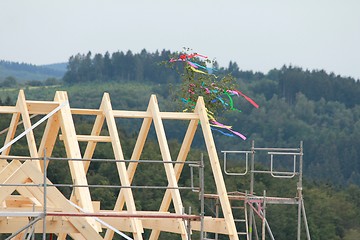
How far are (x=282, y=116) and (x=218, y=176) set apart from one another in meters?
106

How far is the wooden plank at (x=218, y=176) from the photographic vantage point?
77.8ft

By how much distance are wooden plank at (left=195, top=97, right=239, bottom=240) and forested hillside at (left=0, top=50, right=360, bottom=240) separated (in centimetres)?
3778

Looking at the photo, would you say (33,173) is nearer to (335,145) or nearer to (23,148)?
(23,148)

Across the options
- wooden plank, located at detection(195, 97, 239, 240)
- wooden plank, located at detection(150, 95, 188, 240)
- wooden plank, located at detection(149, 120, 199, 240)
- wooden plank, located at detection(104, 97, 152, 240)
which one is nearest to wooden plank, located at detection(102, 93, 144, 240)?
wooden plank, located at detection(104, 97, 152, 240)

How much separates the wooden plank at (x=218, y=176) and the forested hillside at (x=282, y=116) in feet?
124

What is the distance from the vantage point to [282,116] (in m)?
130

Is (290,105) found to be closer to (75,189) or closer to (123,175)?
(123,175)

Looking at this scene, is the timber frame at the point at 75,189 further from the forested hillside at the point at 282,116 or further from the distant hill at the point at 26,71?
the distant hill at the point at 26,71

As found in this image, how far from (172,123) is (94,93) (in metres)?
21.7

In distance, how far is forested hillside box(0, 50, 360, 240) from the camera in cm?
7788

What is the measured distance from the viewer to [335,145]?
12331cm

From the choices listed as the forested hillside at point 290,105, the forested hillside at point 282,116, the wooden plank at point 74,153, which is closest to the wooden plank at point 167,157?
the wooden plank at point 74,153

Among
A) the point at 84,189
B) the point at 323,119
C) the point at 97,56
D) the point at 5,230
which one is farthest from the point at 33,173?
the point at 97,56

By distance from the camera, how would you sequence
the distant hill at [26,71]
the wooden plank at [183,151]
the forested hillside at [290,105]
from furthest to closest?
the distant hill at [26,71]
the forested hillside at [290,105]
the wooden plank at [183,151]
